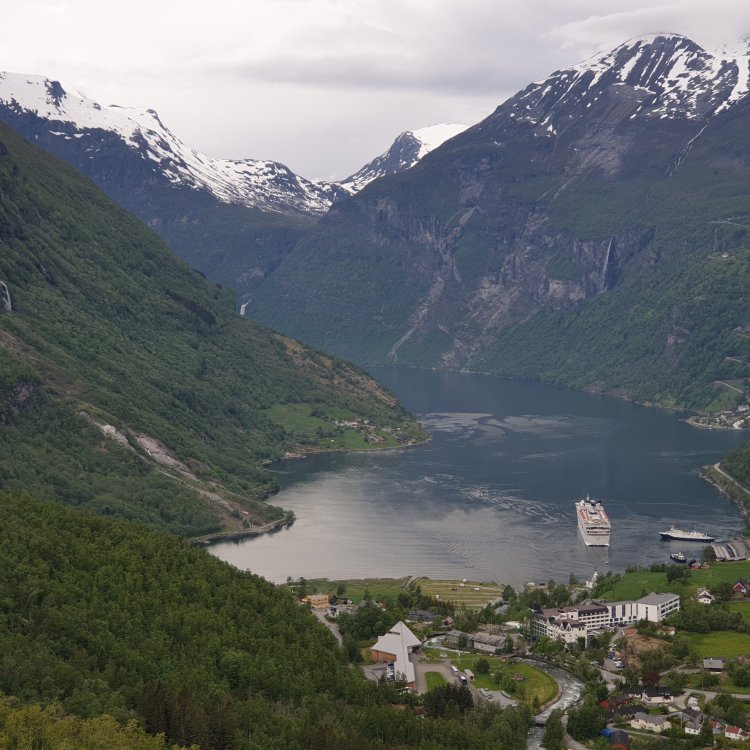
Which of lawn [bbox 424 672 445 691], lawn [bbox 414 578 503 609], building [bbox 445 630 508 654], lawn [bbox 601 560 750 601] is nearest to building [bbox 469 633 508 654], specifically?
building [bbox 445 630 508 654]

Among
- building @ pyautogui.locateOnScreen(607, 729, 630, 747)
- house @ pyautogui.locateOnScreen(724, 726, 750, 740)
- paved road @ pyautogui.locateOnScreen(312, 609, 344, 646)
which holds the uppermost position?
paved road @ pyautogui.locateOnScreen(312, 609, 344, 646)

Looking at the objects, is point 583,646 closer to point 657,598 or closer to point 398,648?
point 657,598

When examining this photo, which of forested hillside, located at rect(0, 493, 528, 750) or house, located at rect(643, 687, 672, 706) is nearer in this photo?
forested hillside, located at rect(0, 493, 528, 750)

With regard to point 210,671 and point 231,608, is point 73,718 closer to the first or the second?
point 210,671

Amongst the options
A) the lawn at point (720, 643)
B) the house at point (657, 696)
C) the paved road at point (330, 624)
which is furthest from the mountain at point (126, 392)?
the house at point (657, 696)

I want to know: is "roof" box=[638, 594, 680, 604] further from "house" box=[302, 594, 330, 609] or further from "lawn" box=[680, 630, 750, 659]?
"house" box=[302, 594, 330, 609]

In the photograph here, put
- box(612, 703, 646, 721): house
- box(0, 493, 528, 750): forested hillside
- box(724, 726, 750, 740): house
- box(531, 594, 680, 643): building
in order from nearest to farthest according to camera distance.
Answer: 1. box(0, 493, 528, 750): forested hillside
2. box(724, 726, 750, 740): house
3. box(612, 703, 646, 721): house
4. box(531, 594, 680, 643): building
